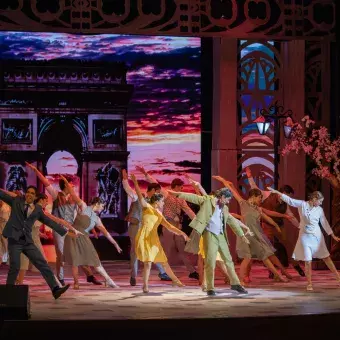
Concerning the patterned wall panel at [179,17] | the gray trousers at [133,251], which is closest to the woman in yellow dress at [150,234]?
the gray trousers at [133,251]

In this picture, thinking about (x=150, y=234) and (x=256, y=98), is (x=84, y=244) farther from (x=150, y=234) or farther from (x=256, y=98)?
(x=256, y=98)

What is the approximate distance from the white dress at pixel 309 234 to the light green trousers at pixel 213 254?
4.68 ft

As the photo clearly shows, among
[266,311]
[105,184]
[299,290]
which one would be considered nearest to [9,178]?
[105,184]

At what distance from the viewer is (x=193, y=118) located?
83.7 ft

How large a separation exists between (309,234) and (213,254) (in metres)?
1.94

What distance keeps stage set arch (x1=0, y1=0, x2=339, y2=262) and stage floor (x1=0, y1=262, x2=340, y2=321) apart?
3.82 meters

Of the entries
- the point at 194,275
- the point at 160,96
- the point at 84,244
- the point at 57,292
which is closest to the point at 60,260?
the point at 84,244

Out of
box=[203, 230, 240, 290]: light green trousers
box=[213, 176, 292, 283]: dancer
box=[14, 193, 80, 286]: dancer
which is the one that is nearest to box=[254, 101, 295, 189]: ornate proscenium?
box=[213, 176, 292, 283]: dancer

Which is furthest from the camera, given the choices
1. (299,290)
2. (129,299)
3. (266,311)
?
(299,290)

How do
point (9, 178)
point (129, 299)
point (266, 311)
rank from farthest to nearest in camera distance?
point (9, 178), point (129, 299), point (266, 311)

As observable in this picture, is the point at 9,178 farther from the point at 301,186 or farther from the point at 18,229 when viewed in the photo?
the point at 18,229

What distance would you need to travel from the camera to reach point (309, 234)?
776 inches

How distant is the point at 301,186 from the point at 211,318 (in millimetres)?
9705

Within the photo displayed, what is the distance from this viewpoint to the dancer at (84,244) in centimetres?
1955
